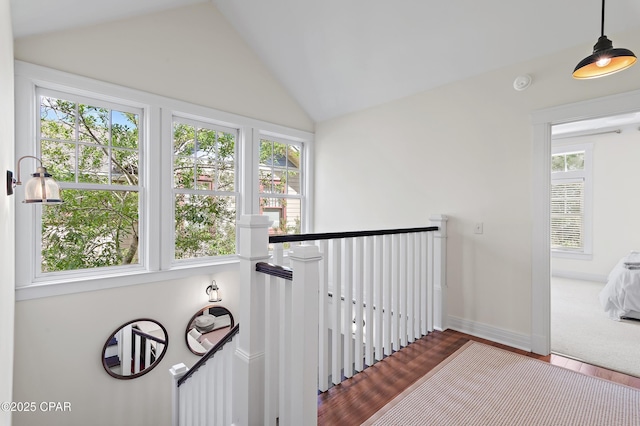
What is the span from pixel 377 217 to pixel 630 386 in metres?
2.40

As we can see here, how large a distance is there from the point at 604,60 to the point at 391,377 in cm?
223

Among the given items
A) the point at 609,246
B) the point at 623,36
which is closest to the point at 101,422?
the point at 623,36

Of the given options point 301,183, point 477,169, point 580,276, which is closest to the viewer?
point 477,169

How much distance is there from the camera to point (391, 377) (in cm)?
207

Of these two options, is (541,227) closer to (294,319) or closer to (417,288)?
(417,288)

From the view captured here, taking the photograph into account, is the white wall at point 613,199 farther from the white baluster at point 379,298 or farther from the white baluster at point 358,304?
the white baluster at point 358,304

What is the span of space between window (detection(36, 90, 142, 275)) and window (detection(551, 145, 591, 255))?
6654mm

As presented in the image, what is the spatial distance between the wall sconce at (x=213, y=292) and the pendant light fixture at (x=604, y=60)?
349 cm

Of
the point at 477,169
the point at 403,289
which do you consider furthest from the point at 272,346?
the point at 477,169

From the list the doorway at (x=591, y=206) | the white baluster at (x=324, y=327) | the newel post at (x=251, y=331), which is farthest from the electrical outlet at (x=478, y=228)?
the newel post at (x=251, y=331)

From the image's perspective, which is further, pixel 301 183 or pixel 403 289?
pixel 301 183

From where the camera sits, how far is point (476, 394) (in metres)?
1.88

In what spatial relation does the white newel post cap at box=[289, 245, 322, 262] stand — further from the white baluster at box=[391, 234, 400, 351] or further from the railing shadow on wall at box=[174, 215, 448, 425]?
the white baluster at box=[391, 234, 400, 351]

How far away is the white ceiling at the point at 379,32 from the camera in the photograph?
2221 mm
